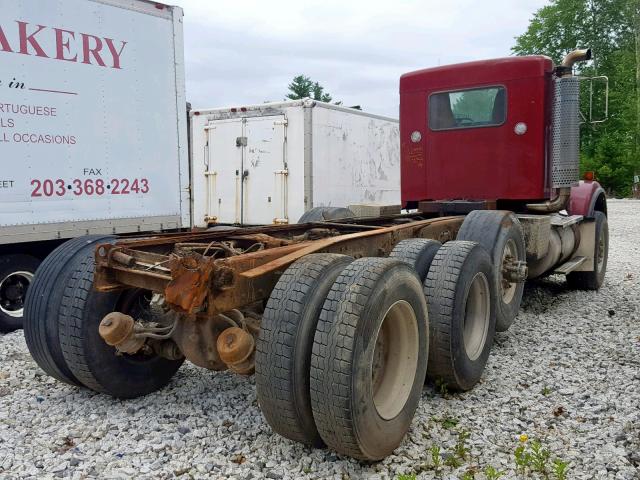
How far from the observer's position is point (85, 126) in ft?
21.6

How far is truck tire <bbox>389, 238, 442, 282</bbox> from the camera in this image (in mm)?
4469

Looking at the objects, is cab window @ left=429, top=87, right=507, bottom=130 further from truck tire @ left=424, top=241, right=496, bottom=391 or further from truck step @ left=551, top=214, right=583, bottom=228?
truck tire @ left=424, top=241, right=496, bottom=391

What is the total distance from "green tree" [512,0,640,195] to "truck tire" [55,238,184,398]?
38353 millimetres

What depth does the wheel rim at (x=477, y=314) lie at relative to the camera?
4680mm

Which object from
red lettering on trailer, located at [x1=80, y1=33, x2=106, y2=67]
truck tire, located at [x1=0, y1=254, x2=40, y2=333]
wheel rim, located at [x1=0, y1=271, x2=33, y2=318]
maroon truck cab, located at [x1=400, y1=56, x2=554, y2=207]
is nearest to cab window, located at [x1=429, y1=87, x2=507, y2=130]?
maroon truck cab, located at [x1=400, y1=56, x2=554, y2=207]

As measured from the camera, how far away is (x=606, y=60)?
4622 cm

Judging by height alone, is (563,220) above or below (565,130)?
below

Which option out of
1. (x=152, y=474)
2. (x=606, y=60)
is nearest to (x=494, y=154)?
(x=152, y=474)

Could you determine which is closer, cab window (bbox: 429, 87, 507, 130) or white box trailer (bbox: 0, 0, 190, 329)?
white box trailer (bbox: 0, 0, 190, 329)

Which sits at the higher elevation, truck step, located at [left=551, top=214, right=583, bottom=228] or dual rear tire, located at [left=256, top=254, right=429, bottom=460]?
truck step, located at [left=551, top=214, right=583, bottom=228]

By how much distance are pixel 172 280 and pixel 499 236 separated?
11.1 feet

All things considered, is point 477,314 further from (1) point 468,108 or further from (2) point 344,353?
(1) point 468,108

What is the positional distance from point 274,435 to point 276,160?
747 centimetres

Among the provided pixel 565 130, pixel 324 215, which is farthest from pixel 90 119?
pixel 565 130
